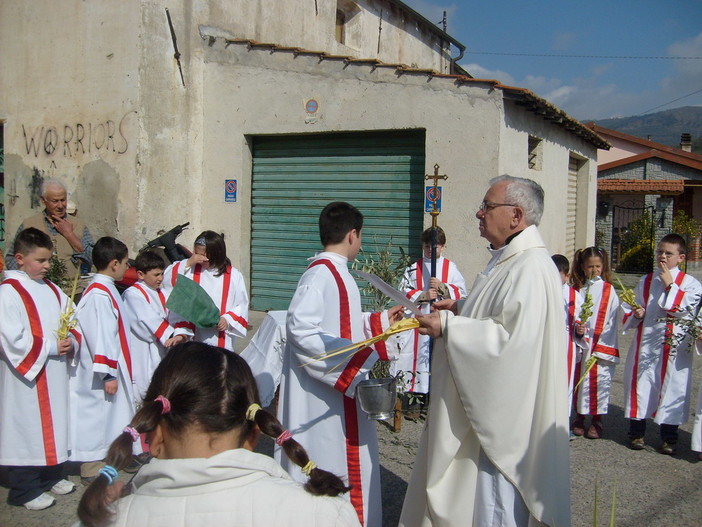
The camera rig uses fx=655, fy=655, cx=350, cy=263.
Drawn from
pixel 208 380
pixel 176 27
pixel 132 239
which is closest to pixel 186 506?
pixel 208 380

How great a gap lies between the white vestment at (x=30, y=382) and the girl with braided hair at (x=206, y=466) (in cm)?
300

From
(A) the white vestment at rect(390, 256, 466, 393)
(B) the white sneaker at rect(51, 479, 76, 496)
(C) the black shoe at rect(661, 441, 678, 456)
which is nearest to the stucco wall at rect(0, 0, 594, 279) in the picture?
(A) the white vestment at rect(390, 256, 466, 393)

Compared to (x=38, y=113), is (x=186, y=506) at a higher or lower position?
lower

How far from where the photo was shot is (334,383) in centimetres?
348

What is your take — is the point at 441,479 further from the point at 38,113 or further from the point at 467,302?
the point at 38,113

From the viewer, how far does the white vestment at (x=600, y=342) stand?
6.02m

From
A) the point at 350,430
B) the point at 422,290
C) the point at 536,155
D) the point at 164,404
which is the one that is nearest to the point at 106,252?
the point at 350,430

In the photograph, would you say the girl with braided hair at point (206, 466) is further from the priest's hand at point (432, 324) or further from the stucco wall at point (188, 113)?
the stucco wall at point (188, 113)

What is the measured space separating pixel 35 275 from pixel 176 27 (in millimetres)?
6661

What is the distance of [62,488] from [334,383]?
2.49 meters

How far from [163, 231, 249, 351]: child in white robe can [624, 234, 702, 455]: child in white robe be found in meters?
3.53

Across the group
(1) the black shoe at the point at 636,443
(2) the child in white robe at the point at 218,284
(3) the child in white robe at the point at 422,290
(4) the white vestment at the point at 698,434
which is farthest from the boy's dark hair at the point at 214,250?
(4) the white vestment at the point at 698,434

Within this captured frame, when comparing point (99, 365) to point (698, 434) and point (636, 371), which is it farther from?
point (698, 434)

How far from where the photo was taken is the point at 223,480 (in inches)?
64.5
